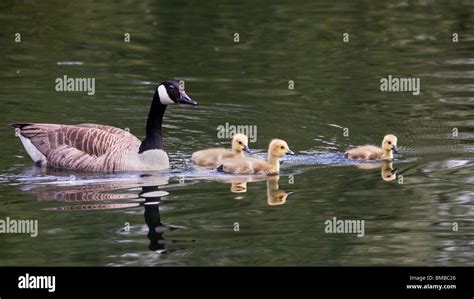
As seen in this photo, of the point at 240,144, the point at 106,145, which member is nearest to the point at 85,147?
the point at 106,145

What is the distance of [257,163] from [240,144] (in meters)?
0.63

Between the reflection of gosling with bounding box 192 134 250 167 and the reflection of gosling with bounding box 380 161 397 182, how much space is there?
6.05 feet

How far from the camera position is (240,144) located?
16172 millimetres

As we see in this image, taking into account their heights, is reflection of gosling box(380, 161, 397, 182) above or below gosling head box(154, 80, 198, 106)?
below

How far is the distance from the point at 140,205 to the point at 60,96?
6009 mm

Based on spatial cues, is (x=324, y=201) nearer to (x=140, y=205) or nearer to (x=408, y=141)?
(x=140, y=205)

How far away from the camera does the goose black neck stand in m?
15.8

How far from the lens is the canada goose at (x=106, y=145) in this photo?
1570cm

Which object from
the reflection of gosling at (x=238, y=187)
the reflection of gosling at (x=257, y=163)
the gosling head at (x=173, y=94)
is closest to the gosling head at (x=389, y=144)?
the reflection of gosling at (x=257, y=163)

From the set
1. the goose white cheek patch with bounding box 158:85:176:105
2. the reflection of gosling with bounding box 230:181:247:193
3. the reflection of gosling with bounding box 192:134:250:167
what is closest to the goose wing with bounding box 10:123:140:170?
the goose white cheek patch with bounding box 158:85:176:105

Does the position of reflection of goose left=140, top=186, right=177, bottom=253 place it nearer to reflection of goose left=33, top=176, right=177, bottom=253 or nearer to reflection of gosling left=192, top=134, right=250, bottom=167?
reflection of goose left=33, top=176, right=177, bottom=253

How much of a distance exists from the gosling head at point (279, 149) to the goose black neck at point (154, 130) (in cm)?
145

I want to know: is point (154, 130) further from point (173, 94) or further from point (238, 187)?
point (238, 187)
